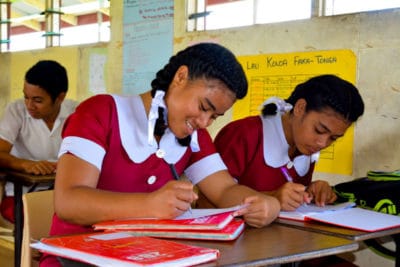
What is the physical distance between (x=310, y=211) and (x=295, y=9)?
147cm

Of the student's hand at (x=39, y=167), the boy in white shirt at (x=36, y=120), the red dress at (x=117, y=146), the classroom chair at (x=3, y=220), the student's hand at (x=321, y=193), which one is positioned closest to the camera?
the red dress at (x=117, y=146)

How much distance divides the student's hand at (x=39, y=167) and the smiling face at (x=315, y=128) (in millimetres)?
1330

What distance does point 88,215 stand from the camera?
1311 millimetres

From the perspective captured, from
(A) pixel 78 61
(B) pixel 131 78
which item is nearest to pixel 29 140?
(B) pixel 131 78

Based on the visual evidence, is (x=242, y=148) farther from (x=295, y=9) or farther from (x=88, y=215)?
(x=295, y=9)

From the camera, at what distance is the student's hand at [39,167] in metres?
2.76

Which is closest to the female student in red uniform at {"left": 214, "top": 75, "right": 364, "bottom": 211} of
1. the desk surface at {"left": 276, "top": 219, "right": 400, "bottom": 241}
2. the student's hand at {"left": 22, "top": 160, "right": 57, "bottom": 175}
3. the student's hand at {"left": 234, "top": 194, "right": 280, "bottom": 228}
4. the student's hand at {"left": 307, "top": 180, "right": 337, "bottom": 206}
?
the student's hand at {"left": 307, "top": 180, "right": 337, "bottom": 206}

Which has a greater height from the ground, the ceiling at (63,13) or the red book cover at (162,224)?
the ceiling at (63,13)

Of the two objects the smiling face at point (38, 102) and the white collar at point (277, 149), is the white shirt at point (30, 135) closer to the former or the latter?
the smiling face at point (38, 102)

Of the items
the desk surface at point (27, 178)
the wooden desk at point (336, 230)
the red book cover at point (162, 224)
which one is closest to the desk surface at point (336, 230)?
the wooden desk at point (336, 230)

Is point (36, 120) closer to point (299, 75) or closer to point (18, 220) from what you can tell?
point (18, 220)

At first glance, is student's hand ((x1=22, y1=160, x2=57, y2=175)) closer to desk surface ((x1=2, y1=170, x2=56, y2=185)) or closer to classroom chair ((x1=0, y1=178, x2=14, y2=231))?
desk surface ((x1=2, y1=170, x2=56, y2=185))

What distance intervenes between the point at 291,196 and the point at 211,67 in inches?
20.5

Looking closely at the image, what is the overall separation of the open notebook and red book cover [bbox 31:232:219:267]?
62 centimetres
